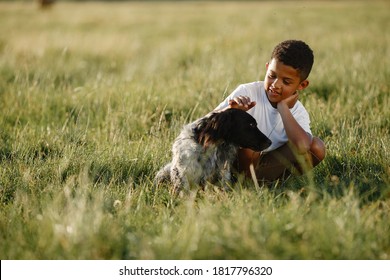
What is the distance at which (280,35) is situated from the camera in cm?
1171

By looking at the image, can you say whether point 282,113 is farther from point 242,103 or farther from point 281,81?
point 242,103

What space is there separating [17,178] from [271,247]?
2.18m

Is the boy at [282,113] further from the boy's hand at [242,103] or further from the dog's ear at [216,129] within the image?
the dog's ear at [216,129]

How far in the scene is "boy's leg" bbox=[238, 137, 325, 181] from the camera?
3.80 m

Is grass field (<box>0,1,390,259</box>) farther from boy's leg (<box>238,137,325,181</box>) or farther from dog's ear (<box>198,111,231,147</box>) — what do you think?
dog's ear (<box>198,111,231,147</box>)

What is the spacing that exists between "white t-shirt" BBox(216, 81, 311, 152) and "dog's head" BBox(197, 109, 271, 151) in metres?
0.42

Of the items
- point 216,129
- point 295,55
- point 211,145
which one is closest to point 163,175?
point 211,145

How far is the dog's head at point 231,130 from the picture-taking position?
344 cm

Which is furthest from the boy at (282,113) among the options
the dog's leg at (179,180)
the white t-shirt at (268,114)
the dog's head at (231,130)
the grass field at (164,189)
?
the dog's leg at (179,180)

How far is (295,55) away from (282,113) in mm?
493

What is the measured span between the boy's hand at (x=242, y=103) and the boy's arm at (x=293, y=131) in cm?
30

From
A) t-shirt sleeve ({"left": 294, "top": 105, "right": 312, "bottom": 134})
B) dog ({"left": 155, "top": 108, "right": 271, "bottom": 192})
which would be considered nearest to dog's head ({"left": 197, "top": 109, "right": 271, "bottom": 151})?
dog ({"left": 155, "top": 108, "right": 271, "bottom": 192})

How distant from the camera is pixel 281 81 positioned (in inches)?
147

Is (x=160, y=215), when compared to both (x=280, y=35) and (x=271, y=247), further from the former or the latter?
(x=280, y=35)
